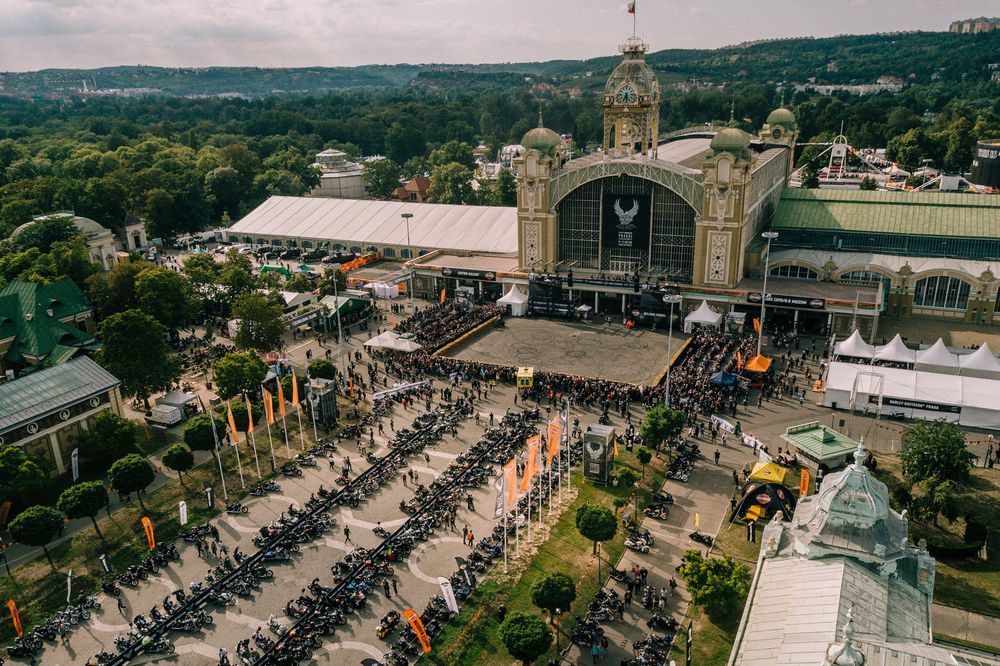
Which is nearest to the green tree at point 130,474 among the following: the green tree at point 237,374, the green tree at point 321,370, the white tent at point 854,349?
the green tree at point 237,374

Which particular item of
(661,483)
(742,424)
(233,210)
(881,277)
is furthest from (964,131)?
(233,210)

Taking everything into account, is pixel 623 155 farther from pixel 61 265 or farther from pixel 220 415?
pixel 61 265

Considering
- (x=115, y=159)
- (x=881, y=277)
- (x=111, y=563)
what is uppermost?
(x=115, y=159)

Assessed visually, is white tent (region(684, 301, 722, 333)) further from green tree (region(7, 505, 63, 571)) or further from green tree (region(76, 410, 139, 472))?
green tree (region(7, 505, 63, 571))

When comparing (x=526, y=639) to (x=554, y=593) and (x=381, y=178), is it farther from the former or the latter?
(x=381, y=178)

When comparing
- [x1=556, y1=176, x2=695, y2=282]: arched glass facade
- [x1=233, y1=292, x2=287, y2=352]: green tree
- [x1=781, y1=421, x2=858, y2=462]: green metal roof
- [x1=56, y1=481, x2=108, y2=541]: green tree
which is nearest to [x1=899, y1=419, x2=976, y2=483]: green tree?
[x1=781, y1=421, x2=858, y2=462]: green metal roof

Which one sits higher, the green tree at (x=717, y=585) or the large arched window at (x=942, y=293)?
the large arched window at (x=942, y=293)

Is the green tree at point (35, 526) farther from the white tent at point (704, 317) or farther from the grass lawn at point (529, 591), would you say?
the white tent at point (704, 317)

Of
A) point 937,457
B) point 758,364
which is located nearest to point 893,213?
point 758,364
